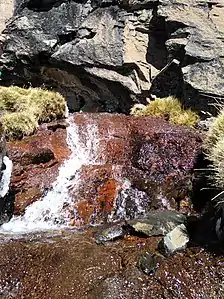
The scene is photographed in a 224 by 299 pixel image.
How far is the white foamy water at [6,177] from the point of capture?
307 inches

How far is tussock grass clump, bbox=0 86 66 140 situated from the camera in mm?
9539

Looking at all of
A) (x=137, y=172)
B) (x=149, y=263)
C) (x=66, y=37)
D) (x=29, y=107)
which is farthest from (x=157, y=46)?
(x=149, y=263)

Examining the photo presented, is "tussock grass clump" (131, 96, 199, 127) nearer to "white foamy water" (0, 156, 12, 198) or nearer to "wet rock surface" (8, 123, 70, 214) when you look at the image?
"wet rock surface" (8, 123, 70, 214)

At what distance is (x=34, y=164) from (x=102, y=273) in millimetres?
3980

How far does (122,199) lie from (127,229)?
1.49 metres

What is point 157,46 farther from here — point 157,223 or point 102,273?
point 102,273

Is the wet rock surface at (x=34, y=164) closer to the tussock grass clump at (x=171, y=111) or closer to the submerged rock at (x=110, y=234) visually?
the submerged rock at (x=110, y=234)

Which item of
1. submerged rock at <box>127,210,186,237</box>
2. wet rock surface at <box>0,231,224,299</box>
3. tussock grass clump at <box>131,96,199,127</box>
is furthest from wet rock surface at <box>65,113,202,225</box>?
wet rock surface at <box>0,231,224,299</box>

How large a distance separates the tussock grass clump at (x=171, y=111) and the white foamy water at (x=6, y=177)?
418 cm

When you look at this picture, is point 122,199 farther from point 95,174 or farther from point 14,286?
point 14,286

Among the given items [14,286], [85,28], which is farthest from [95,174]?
[85,28]

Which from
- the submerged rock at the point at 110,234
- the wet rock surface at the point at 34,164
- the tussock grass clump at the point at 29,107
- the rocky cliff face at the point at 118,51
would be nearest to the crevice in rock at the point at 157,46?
the rocky cliff face at the point at 118,51

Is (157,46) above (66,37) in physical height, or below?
above

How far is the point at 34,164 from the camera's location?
848 centimetres
